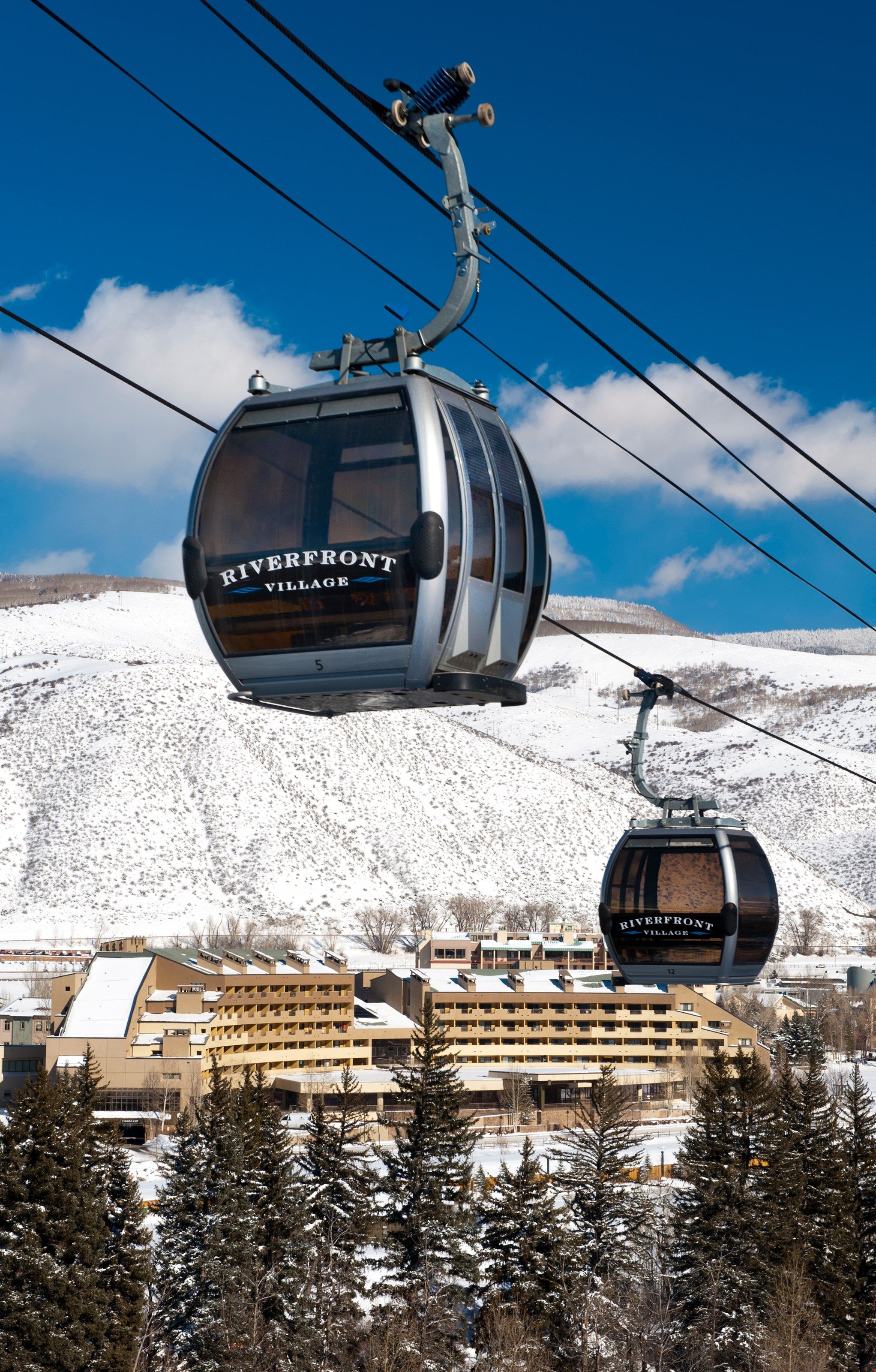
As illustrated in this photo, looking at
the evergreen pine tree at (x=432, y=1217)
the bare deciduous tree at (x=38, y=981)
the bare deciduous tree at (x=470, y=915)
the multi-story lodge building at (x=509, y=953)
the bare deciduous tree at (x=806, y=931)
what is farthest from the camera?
the bare deciduous tree at (x=806, y=931)

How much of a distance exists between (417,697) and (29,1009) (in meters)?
65.0

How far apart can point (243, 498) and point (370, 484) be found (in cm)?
87

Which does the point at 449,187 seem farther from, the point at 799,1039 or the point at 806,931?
the point at 806,931

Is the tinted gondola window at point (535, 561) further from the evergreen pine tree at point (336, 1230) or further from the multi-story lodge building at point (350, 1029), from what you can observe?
the multi-story lodge building at point (350, 1029)

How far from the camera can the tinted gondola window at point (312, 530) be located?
316 inches

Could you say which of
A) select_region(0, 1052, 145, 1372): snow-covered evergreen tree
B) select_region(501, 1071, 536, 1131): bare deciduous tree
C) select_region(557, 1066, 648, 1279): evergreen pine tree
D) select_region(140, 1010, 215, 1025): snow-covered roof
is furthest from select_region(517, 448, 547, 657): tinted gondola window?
select_region(501, 1071, 536, 1131): bare deciduous tree

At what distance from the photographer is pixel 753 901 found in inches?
651

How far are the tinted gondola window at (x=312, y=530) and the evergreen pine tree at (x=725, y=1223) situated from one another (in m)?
34.4

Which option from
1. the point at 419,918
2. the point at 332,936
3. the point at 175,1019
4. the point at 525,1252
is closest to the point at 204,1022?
the point at 175,1019

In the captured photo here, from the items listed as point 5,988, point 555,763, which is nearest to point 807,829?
point 555,763

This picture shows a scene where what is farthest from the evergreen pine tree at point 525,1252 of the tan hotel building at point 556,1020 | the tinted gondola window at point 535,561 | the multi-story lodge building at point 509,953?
the multi-story lodge building at point 509,953

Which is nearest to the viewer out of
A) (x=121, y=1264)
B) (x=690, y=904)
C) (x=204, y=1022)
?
(x=690, y=904)

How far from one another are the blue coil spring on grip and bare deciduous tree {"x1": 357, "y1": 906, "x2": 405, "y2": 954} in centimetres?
9920

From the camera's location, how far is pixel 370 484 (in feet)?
26.3
